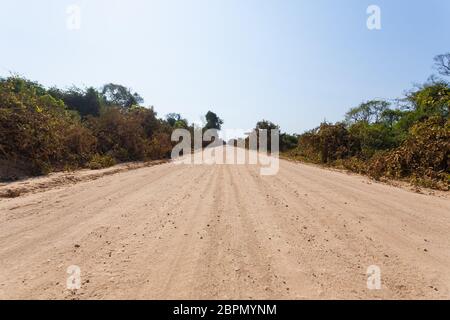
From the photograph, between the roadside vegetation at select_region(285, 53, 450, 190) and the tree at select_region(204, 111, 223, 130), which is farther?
the tree at select_region(204, 111, 223, 130)

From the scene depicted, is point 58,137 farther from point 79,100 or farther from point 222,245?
point 79,100

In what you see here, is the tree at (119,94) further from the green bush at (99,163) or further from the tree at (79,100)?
the green bush at (99,163)

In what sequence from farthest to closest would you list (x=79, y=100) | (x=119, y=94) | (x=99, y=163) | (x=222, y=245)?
(x=119, y=94) → (x=79, y=100) → (x=99, y=163) → (x=222, y=245)

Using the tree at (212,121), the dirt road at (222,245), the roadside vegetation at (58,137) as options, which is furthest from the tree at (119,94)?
the dirt road at (222,245)

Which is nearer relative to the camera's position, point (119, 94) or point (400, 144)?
point (400, 144)

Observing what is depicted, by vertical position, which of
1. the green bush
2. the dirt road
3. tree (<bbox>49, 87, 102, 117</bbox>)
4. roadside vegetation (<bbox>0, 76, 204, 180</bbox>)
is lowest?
the dirt road

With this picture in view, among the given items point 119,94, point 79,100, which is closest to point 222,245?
point 79,100

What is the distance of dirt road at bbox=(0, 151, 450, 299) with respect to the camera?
282 centimetres

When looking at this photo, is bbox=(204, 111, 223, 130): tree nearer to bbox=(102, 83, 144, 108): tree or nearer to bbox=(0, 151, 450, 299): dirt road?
bbox=(102, 83, 144, 108): tree

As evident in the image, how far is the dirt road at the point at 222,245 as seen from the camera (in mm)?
2822

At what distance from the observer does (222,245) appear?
3.88 m

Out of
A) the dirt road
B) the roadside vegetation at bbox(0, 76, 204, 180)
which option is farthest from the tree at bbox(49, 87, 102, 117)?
the dirt road

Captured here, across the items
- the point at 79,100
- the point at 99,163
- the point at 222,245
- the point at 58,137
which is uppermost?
the point at 79,100

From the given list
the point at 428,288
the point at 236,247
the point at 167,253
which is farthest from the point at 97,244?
the point at 428,288
